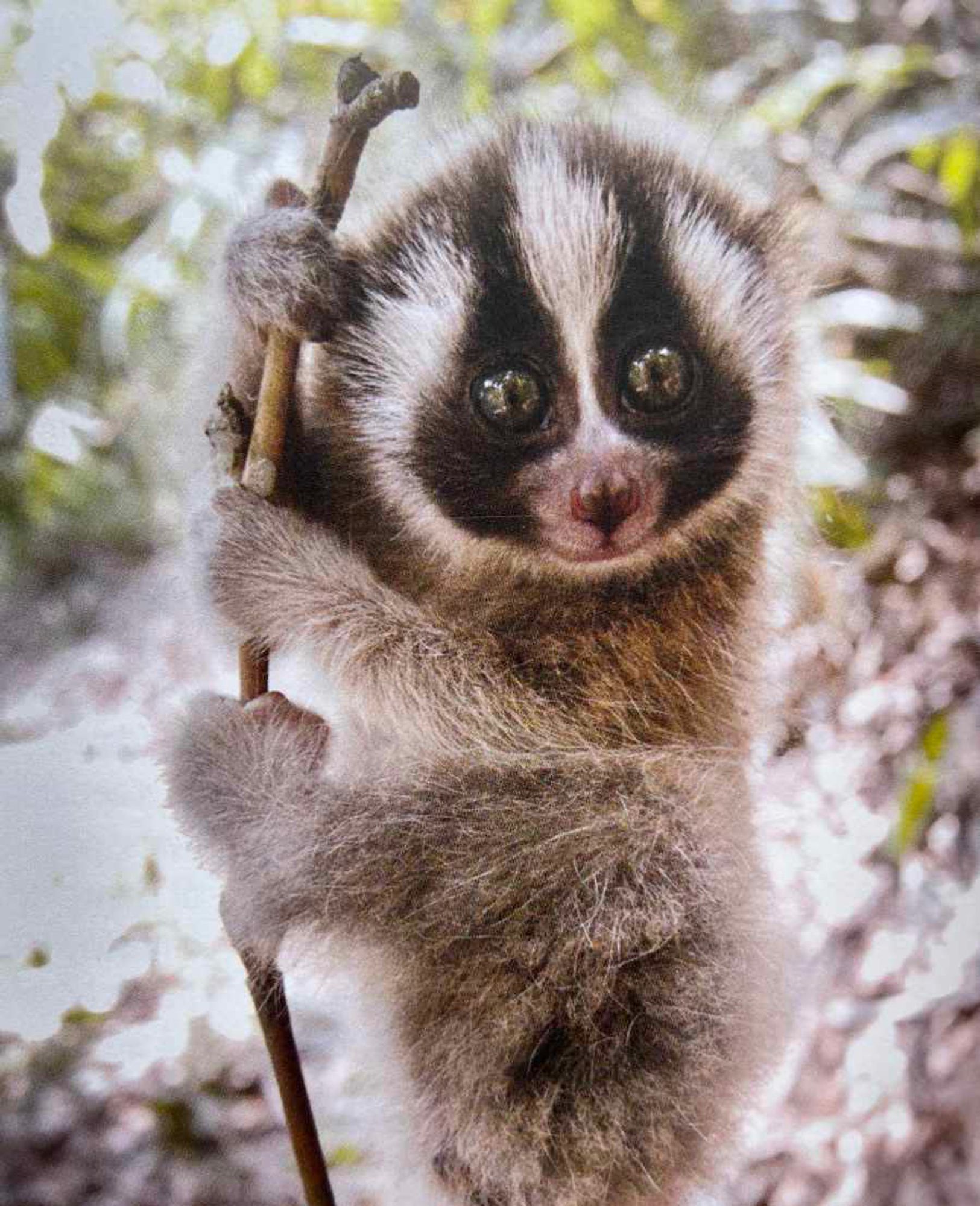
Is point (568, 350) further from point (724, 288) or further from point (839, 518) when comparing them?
point (839, 518)

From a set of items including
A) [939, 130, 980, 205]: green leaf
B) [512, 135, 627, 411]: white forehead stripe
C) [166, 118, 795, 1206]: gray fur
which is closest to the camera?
[512, 135, 627, 411]: white forehead stripe

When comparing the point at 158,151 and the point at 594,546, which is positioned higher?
the point at 158,151

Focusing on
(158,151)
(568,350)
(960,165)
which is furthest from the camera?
(960,165)

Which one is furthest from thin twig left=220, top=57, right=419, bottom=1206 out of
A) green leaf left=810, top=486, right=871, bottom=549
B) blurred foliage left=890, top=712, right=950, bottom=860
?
blurred foliage left=890, top=712, right=950, bottom=860

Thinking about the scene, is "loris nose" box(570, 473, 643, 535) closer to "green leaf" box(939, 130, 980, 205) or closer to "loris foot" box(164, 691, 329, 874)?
"loris foot" box(164, 691, 329, 874)

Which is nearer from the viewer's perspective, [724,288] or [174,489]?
[724,288]

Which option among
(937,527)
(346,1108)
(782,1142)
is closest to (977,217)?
(937,527)

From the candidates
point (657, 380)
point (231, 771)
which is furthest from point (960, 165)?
point (231, 771)
